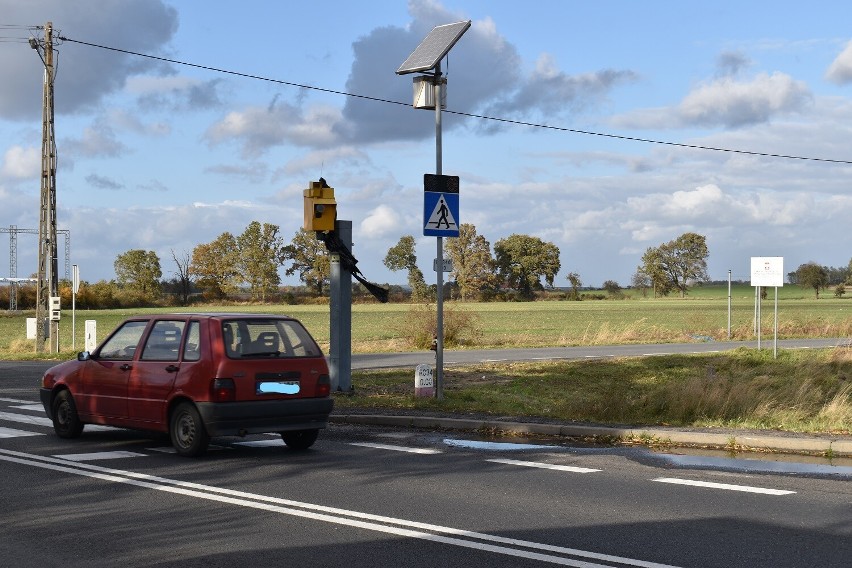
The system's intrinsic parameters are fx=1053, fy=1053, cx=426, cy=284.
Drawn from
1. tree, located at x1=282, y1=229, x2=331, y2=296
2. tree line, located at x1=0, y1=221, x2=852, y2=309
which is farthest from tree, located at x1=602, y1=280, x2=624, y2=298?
tree, located at x1=282, y1=229, x2=331, y2=296

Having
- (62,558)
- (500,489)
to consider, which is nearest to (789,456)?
(500,489)

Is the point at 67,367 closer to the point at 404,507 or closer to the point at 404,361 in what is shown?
the point at 404,507

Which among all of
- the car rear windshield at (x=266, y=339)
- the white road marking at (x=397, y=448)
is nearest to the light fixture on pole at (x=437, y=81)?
the white road marking at (x=397, y=448)

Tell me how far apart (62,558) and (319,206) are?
10.9 m

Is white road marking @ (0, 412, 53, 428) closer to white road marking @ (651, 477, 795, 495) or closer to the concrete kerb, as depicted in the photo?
the concrete kerb

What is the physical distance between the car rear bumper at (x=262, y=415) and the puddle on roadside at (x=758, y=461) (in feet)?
12.4

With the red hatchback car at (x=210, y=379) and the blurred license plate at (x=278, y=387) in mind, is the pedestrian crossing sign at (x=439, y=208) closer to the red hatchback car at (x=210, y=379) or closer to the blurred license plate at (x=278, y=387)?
the red hatchback car at (x=210, y=379)

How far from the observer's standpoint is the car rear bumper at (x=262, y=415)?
11023mm

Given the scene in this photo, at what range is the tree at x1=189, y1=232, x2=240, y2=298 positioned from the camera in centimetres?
12225

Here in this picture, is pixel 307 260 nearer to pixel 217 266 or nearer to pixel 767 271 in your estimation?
pixel 217 266

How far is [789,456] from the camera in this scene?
1138cm

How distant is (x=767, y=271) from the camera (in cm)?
3103

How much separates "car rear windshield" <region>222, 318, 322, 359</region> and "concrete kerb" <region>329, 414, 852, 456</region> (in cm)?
277

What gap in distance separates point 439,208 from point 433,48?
2540mm
